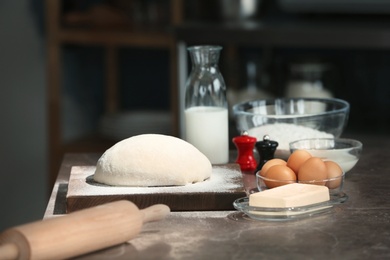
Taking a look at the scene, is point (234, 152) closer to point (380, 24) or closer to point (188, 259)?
point (188, 259)

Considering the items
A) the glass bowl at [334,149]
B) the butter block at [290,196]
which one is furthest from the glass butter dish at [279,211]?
the glass bowl at [334,149]

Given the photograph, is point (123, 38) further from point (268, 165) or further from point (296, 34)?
point (268, 165)

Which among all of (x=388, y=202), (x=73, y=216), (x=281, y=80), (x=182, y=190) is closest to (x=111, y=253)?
(x=73, y=216)

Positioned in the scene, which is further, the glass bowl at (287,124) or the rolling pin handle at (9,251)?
the glass bowl at (287,124)

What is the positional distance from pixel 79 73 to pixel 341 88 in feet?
4.25

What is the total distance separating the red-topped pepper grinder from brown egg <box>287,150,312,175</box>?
7.0 inches

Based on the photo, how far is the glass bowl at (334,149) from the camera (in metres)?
1.93

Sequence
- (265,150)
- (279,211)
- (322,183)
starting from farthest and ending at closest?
(265,150), (322,183), (279,211)

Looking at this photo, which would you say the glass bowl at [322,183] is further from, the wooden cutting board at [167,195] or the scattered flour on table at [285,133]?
the scattered flour on table at [285,133]

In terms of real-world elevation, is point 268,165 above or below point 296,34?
below

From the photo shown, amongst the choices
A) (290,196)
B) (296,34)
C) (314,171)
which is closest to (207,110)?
(314,171)

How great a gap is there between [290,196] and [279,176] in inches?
5.9

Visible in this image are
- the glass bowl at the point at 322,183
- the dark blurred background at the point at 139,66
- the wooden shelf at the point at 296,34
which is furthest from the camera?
the dark blurred background at the point at 139,66

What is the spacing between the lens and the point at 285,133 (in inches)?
83.4
